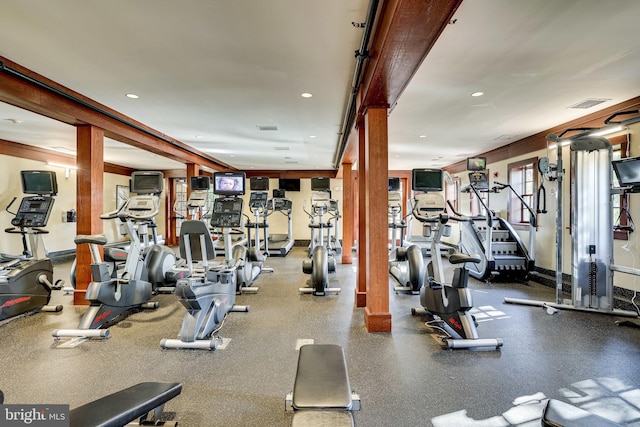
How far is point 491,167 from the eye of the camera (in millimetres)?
7941

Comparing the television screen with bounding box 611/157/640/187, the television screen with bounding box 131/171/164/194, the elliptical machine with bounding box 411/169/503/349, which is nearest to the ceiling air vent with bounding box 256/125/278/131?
the television screen with bounding box 131/171/164/194

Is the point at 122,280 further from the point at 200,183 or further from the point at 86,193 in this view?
the point at 200,183

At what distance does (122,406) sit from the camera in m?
1.43

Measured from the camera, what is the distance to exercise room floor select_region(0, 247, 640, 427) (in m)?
2.12

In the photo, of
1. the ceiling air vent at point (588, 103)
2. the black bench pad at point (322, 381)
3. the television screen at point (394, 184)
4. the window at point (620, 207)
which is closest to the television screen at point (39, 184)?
the black bench pad at point (322, 381)

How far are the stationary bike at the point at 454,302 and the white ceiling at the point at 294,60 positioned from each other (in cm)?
173

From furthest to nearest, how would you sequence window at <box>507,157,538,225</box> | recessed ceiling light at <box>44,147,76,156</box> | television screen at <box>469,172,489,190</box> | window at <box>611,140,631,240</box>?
recessed ceiling light at <box>44,147,76,156</box>
window at <box>507,157,538,225</box>
television screen at <box>469,172,489,190</box>
window at <box>611,140,631,240</box>

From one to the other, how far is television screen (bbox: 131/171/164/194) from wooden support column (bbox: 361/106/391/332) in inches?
117

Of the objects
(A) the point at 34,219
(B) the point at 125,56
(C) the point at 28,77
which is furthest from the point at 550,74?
(A) the point at 34,219

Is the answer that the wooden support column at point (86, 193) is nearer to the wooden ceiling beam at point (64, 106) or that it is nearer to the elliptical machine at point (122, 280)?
the wooden ceiling beam at point (64, 106)

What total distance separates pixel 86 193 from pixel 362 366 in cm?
420

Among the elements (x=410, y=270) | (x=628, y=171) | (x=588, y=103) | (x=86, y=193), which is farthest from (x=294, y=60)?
(x=588, y=103)

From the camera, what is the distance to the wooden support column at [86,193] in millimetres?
4219

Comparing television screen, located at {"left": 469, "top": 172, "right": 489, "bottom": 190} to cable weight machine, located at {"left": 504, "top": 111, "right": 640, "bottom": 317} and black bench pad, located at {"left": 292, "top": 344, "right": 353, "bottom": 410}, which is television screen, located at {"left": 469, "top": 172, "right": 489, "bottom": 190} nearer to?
cable weight machine, located at {"left": 504, "top": 111, "right": 640, "bottom": 317}
